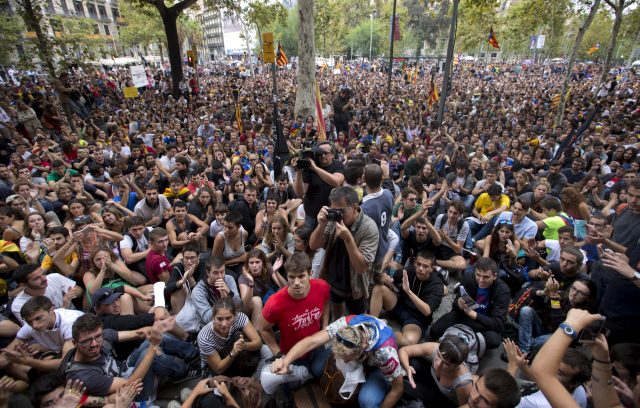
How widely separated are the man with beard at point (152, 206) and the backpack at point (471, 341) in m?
4.80

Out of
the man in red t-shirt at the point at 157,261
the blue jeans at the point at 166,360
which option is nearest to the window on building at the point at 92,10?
the man in red t-shirt at the point at 157,261

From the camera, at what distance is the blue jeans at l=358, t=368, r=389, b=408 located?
→ 2.94 m

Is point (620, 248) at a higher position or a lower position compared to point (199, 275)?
higher

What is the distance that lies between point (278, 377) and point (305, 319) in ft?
1.80

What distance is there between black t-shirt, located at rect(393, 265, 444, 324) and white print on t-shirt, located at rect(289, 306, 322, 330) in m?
1.34

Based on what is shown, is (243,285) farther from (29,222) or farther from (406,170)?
(406,170)

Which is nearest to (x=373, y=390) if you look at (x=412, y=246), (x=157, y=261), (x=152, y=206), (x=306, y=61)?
(x=412, y=246)

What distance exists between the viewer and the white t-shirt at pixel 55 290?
358 centimetres

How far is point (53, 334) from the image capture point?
10.8ft

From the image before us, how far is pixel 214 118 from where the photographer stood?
15.0m

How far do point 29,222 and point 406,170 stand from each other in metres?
7.18

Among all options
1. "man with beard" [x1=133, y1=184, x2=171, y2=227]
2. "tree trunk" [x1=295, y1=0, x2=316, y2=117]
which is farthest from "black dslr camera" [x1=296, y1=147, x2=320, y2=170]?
"tree trunk" [x1=295, y1=0, x2=316, y2=117]

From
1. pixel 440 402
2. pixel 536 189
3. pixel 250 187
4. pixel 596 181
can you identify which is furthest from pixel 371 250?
pixel 596 181

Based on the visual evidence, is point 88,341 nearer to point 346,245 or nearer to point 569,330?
point 346,245
